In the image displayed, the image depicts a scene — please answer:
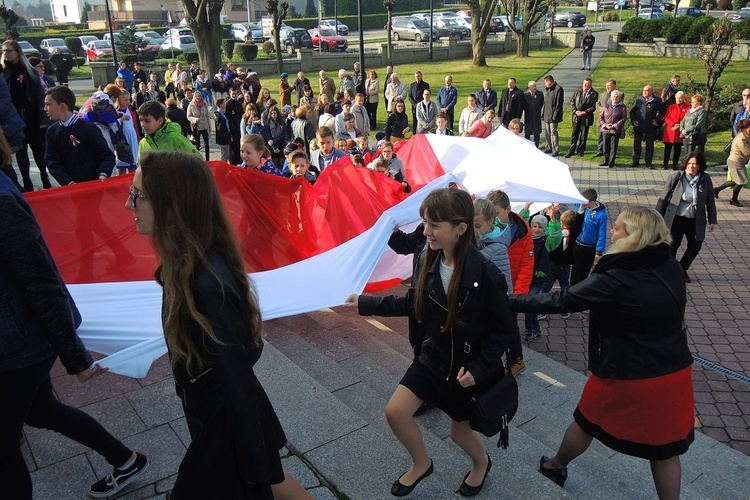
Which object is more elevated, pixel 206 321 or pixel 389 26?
pixel 389 26

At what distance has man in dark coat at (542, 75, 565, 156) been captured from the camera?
50.4 feet

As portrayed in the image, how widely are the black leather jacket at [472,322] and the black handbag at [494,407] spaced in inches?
3.0

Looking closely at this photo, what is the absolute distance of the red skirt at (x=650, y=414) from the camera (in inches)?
134

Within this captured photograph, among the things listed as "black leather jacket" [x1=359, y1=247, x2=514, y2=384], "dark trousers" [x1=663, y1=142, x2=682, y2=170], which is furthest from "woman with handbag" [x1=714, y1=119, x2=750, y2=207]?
"black leather jacket" [x1=359, y1=247, x2=514, y2=384]

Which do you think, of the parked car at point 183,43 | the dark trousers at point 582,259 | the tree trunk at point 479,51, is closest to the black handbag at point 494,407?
the dark trousers at point 582,259

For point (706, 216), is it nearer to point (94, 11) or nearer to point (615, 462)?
point (615, 462)

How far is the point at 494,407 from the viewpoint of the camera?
3207 millimetres

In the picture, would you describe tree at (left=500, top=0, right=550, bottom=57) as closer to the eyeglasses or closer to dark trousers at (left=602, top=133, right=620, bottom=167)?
dark trousers at (left=602, top=133, right=620, bottom=167)

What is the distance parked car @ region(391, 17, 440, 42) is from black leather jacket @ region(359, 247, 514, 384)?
143 ft

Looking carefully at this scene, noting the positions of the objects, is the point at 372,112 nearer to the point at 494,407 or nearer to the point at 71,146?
the point at 71,146

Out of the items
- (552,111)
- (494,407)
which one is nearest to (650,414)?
(494,407)

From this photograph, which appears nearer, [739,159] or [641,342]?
[641,342]

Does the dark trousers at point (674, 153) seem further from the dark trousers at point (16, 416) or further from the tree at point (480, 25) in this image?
the tree at point (480, 25)

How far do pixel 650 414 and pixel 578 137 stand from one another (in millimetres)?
13316
